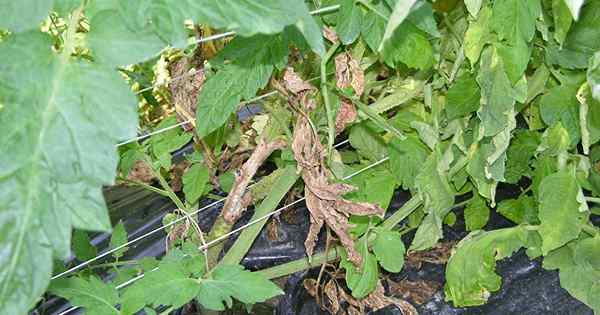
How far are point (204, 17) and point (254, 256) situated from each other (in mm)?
839

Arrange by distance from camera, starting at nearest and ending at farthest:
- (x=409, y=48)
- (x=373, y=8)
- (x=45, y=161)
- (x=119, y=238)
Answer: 1. (x=45, y=161)
2. (x=373, y=8)
3. (x=409, y=48)
4. (x=119, y=238)

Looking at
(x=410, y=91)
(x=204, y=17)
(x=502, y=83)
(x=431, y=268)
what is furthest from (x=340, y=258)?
(x=204, y=17)

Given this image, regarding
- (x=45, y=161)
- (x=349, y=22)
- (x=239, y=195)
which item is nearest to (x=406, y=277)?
(x=239, y=195)

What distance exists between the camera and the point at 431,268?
1262 millimetres

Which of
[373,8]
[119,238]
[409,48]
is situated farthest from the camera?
[119,238]

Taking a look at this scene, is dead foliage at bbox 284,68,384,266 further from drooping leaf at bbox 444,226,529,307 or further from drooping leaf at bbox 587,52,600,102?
drooping leaf at bbox 587,52,600,102

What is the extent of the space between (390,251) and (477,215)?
263 mm

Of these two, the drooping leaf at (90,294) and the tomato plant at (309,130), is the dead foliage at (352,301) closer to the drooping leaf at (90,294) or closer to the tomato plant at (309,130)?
the tomato plant at (309,130)

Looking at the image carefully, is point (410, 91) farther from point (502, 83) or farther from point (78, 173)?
point (78, 173)

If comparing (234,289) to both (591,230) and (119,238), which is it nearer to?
(119,238)

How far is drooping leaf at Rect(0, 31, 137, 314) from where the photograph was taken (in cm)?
48

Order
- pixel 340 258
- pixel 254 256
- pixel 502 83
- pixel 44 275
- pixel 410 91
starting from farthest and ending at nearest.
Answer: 1. pixel 254 256
2. pixel 340 258
3. pixel 410 91
4. pixel 502 83
5. pixel 44 275

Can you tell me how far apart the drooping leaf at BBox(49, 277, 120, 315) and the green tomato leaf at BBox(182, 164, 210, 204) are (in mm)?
270

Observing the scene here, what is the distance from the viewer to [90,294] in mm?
867
